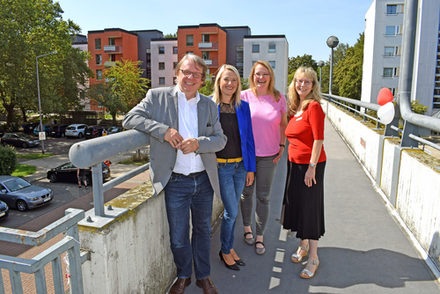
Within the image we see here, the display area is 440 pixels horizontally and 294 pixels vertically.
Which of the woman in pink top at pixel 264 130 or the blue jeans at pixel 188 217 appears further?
the woman in pink top at pixel 264 130

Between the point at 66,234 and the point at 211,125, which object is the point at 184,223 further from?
the point at 66,234

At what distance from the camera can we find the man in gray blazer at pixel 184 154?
247cm

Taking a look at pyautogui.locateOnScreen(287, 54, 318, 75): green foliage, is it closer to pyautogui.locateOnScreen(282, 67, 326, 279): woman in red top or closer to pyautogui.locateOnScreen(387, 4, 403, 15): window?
pyautogui.locateOnScreen(387, 4, 403, 15): window

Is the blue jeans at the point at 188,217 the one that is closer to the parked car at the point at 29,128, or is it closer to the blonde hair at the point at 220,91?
the blonde hair at the point at 220,91

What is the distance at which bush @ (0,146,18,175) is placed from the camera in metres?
21.0

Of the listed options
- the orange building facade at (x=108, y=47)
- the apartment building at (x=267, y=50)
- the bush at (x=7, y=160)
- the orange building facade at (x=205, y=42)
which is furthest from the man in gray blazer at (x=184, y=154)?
the orange building facade at (x=108, y=47)

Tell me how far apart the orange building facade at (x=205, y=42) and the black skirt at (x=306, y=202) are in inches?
2067

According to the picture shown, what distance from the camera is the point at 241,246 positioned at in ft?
12.1

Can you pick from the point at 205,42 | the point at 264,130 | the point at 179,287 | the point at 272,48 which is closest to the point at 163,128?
the point at 179,287

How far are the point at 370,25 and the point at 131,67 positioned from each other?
3242cm

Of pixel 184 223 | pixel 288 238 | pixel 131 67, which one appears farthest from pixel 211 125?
pixel 131 67

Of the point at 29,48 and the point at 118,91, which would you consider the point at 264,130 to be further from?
the point at 118,91

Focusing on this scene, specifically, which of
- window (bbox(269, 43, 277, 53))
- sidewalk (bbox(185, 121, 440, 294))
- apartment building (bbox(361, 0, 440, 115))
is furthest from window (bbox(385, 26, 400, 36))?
sidewalk (bbox(185, 121, 440, 294))

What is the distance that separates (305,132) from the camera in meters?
3.23
